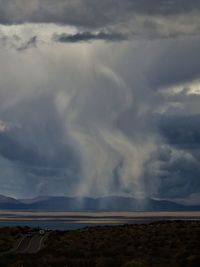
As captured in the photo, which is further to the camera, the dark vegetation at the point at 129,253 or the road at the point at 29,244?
the road at the point at 29,244

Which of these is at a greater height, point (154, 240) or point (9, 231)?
point (9, 231)

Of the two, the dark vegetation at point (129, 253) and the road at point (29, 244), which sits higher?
the road at point (29, 244)

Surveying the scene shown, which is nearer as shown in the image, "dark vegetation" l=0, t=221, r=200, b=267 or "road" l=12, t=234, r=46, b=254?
"dark vegetation" l=0, t=221, r=200, b=267

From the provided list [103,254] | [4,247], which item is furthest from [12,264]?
[4,247]

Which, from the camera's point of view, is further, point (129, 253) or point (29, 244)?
point (29, 244)

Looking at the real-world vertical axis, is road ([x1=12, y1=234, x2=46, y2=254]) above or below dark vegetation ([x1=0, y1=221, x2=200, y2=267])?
above

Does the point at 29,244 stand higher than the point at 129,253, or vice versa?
the point at 29,244

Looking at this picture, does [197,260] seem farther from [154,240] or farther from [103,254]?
[154,240]

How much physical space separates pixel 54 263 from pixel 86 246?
22.4 metres

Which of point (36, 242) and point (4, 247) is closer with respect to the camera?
point (4, 247)

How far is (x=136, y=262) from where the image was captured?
52094 mm

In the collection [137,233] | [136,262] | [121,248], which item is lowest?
[136,262]

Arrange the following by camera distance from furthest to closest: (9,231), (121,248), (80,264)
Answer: (9,231) < (121,248) < (80,264)

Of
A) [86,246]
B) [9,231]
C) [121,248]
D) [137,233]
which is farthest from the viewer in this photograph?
[9,231]
